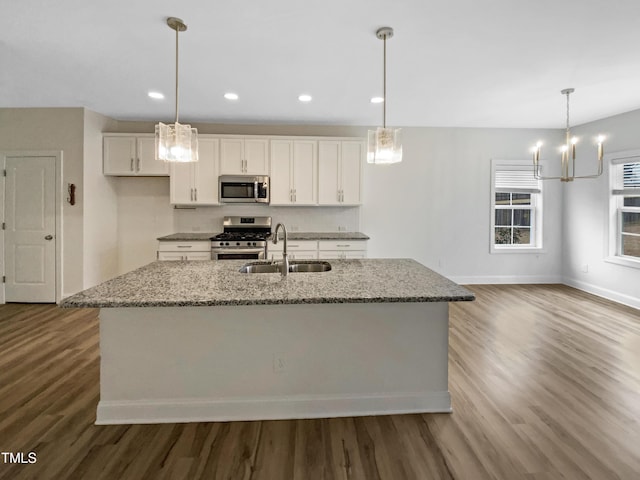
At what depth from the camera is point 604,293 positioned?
4.87 meters

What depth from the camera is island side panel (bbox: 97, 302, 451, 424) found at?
2.03 m

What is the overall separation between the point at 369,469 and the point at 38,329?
368cm

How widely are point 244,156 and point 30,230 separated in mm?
2916

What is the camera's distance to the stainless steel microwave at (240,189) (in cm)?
486

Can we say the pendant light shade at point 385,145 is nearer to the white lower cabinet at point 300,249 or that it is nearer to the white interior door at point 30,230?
the white lower cabinet at point 300,249

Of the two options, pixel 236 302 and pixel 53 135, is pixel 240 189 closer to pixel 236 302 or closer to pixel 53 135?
pixel 53 135

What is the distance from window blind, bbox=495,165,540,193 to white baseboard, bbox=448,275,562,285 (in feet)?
4.63

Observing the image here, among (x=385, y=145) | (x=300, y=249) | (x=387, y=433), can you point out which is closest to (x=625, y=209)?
(x=385, y=145)

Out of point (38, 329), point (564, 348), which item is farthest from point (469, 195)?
point (38, 329)

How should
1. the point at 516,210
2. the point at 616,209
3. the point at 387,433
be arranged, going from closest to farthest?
the point at 387,433
the point at 616,209
the point at 516,210

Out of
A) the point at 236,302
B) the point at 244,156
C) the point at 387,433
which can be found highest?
the point at 244,156

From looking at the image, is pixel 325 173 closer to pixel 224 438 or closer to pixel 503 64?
pixel 503 64

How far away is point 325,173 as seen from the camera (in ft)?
16.4

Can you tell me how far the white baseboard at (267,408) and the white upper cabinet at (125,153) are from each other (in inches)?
144
